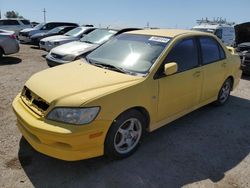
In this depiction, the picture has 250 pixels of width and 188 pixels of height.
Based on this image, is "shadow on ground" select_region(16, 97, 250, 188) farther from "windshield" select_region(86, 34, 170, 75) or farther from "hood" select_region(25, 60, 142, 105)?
"windshield" select_region(86, 34, 170, 75)

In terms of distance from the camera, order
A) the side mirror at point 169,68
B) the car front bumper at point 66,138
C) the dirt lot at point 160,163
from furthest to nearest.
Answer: the side mirror at point 169,68
the dirt lot at point 160,163
the car front bumper at point 66,138

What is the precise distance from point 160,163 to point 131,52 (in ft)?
5.60

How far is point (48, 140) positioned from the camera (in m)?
3.17

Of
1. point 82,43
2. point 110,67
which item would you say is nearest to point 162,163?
point 110,67

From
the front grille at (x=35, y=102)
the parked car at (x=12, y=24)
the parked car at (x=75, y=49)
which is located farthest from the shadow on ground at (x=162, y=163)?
the parked car at (x=12, y=24)

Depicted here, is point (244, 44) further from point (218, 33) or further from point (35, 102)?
point (35, 102)

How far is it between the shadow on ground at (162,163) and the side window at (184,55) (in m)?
1.09

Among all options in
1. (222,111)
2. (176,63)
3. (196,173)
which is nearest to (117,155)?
(196,173)

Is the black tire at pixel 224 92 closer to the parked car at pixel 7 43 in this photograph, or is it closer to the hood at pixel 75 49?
the hood at pixel 75 49

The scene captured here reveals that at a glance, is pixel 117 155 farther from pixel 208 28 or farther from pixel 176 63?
pixel 208 28

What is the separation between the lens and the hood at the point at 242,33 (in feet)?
32.4

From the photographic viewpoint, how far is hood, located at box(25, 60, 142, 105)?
3.42 metres

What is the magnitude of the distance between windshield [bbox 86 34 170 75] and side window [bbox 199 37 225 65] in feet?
3.24

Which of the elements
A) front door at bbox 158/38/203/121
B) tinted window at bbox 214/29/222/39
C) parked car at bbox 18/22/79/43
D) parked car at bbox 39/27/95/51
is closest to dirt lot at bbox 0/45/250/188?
front door at bbox 158/38/203/121
